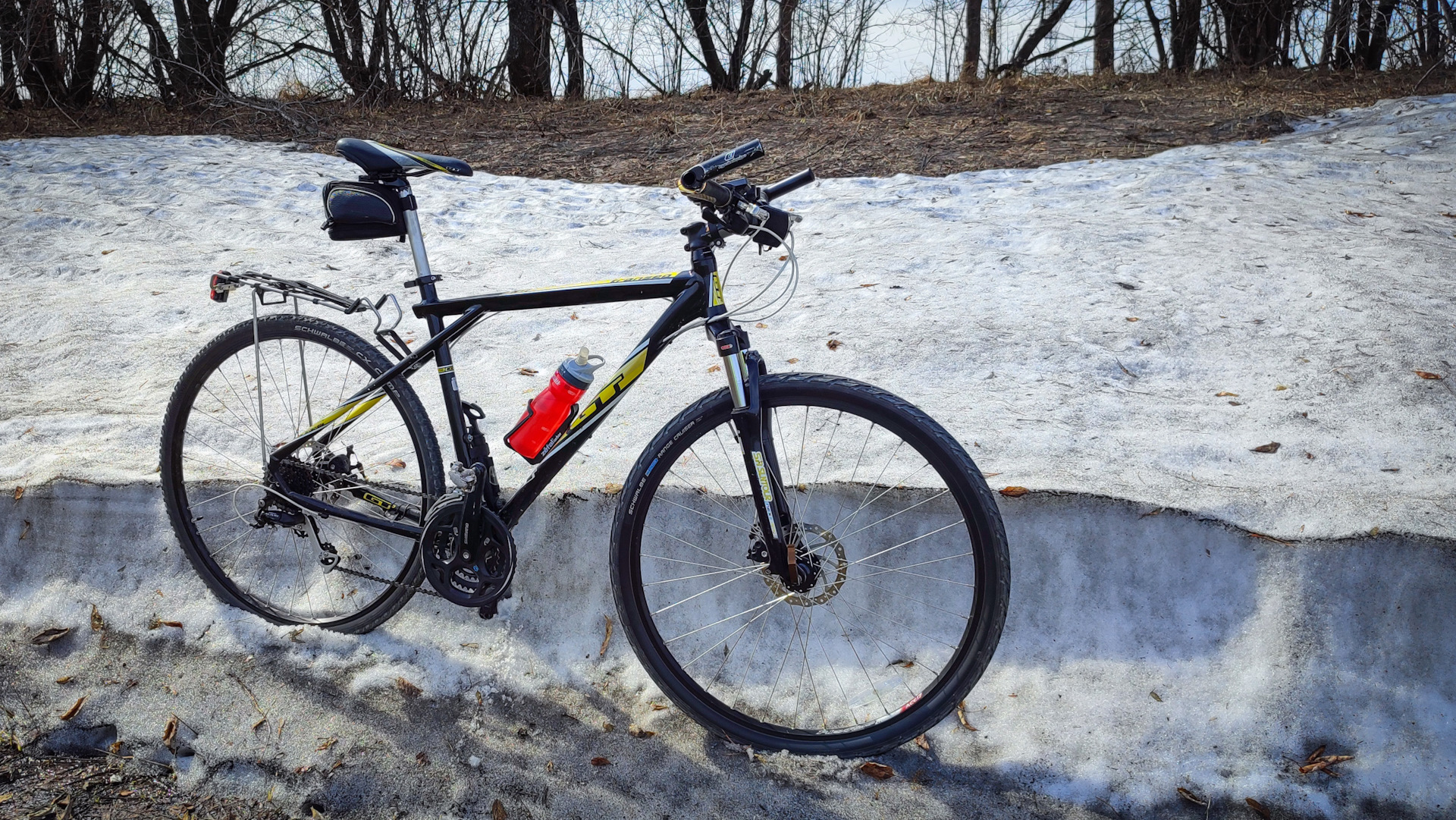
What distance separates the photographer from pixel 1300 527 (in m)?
2.65

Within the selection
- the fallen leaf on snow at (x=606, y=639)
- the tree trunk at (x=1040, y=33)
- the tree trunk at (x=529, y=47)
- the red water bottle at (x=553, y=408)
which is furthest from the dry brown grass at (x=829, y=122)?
the red water bottle at (x=553, y=408)

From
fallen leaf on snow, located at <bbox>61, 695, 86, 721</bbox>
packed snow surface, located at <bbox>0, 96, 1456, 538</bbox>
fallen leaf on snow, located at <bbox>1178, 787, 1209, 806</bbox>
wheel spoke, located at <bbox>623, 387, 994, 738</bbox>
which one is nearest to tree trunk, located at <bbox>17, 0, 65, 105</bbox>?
packed snow surface, located at <bbox>0, 96, 1456, 538</bbox>

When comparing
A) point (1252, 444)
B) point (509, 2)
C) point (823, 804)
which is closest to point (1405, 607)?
point (1252, 444)

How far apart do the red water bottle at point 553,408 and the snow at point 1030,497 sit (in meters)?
0.65

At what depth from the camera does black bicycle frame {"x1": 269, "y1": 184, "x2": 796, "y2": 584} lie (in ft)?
7.25

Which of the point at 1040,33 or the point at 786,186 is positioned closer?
the point at 786,186

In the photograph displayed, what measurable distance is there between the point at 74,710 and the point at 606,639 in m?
1.61

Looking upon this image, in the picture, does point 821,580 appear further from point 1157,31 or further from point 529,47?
point 1157,31

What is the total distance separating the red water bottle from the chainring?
0.25 metres

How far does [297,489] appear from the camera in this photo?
2.84 metres

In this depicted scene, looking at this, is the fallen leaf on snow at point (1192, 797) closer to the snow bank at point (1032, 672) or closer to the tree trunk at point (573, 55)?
the snow bank at point (1032, 672)

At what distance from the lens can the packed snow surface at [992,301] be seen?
10.3 feet

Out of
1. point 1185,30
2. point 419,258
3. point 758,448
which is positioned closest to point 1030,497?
point 758,448

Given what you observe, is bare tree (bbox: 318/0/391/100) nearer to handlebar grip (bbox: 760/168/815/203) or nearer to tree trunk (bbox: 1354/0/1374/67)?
handlebar grip (bbox: 760/168/815/203)
